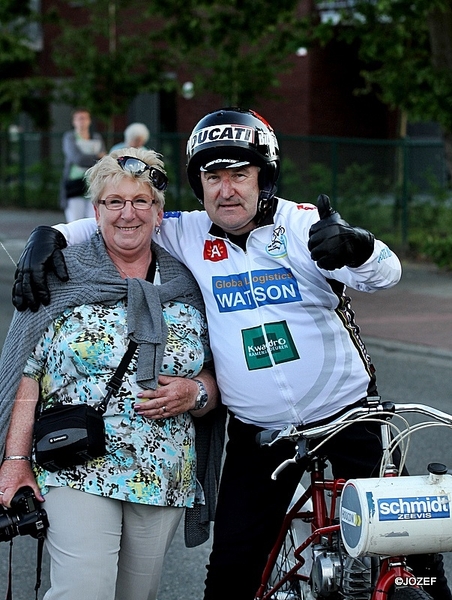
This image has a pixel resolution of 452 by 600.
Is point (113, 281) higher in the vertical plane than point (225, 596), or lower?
higher

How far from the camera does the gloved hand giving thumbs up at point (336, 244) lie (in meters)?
2.89

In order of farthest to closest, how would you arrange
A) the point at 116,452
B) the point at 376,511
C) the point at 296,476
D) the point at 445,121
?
1. the point at 445,121
2. the point at 296,476
3. the point at 116,452
4. the point at 376,511

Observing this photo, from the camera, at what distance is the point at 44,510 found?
3.10 metres

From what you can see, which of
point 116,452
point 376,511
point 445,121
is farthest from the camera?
point 445,121

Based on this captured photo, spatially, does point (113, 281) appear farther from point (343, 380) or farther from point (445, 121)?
point (445, 121)

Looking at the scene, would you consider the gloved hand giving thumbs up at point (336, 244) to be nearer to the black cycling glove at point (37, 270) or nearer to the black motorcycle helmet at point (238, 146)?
the black motorcycle helmet at point (238, 146)

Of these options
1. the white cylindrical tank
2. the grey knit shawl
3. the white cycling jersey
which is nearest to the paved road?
the grey knit shawl

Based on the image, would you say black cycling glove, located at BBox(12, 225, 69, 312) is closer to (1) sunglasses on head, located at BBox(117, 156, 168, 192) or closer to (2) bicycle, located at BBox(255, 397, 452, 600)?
(1) sunglasses on head, located at BBox(117, 156, 168, 192)

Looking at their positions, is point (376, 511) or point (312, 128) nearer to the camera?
point (376, 511)

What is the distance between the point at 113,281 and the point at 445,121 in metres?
11.5

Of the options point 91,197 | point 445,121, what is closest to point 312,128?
point 445,121

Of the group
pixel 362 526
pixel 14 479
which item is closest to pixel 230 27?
pixel 14 479

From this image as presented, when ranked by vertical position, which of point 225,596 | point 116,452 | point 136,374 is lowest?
point 225,596

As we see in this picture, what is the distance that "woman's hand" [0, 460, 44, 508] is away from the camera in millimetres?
3094
